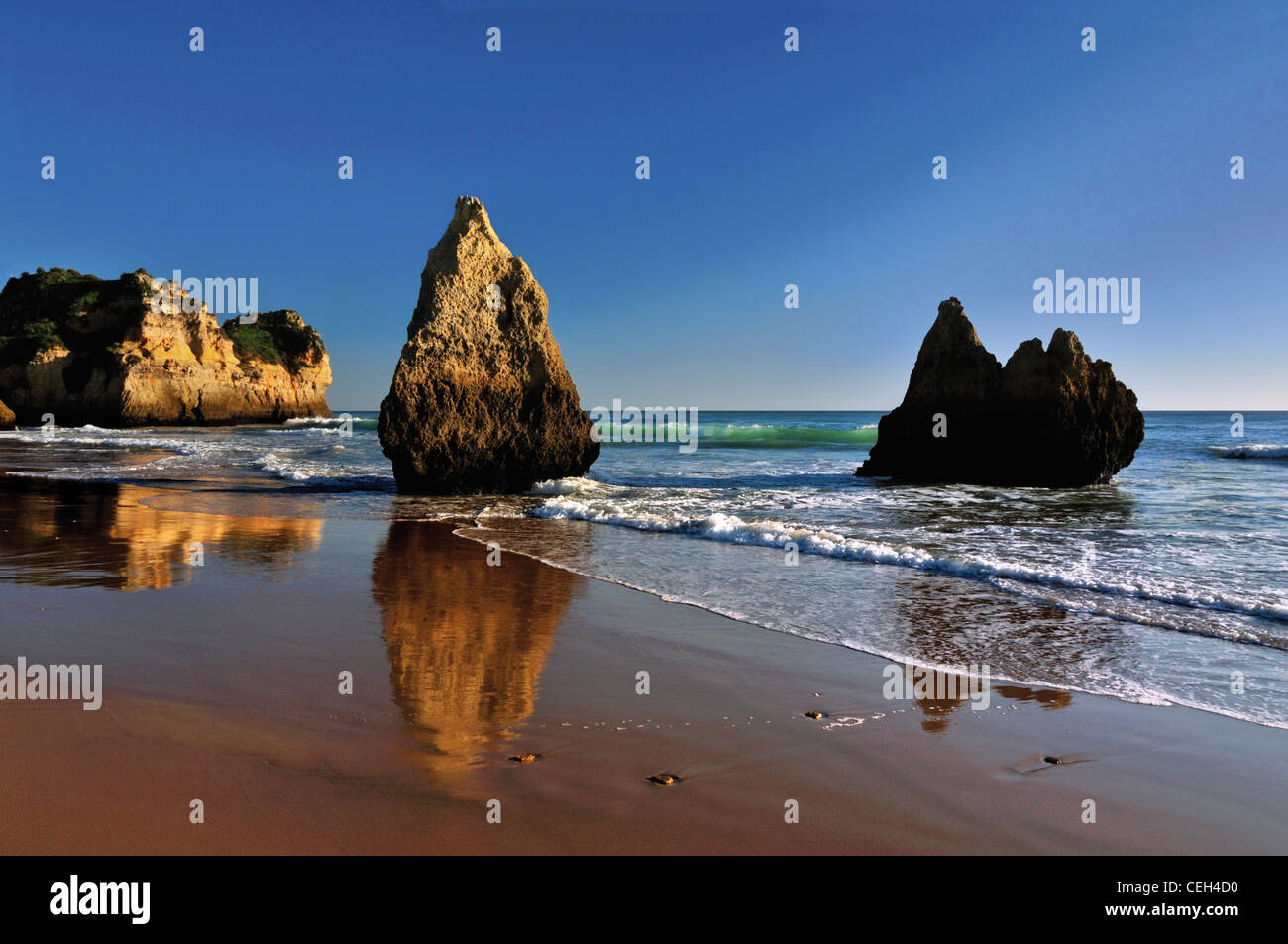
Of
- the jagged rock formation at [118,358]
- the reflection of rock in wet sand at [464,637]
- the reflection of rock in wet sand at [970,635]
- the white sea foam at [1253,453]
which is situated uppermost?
the jagged rock formation at [118,358]

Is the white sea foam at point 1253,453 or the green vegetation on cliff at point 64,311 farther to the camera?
the green vegetation on cliff at point 64,311

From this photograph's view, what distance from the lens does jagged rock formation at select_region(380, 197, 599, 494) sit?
15.0 metres

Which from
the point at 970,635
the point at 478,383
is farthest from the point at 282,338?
the point at 970,635

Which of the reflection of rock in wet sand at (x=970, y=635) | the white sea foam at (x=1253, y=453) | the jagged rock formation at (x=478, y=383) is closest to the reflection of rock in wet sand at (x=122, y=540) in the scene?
the jagged rock formation at (x=478, y=383)

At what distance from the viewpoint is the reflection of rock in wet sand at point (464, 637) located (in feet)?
12.2

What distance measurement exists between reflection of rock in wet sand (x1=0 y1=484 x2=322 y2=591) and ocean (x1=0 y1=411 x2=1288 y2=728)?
0.35 m

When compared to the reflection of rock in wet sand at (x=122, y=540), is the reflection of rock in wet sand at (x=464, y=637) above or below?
below

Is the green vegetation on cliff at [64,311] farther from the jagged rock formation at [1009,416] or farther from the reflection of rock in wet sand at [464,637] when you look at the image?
the reflection of rock in wet sand at [464,637]

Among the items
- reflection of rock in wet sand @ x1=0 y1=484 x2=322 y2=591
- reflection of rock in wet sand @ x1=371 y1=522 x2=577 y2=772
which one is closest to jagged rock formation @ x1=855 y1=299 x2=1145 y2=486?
reflection of rock in wet sand @ x1=371 y1=522 x2=577 y2=772

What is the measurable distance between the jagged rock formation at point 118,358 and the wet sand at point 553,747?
2100 inches

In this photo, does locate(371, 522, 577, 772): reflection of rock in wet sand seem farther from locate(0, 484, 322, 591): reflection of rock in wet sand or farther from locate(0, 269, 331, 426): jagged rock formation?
locate(0, 269, 331, 426): jagged rock formation

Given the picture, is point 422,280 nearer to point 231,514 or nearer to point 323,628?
point 231,514

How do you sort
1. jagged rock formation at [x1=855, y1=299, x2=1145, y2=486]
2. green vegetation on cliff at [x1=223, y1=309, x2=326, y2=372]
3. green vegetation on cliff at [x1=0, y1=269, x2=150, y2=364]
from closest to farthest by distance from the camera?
jagged rock formation at [x1=855, y1=299, x2=1145, y2=486], green vegetation on cliff at [x1=0, y1=269, x2=150, y2=364], green vegetation on cliff at [x1=223, y1=309, x2=326, y2=372]
